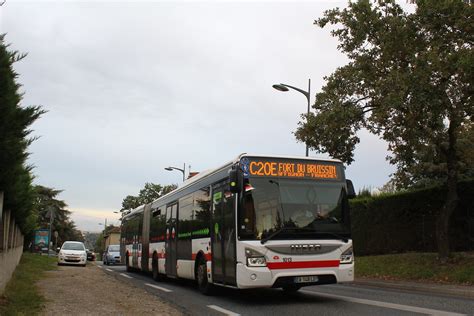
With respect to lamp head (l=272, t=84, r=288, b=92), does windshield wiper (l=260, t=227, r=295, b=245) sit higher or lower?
lower

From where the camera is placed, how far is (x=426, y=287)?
13586 mm

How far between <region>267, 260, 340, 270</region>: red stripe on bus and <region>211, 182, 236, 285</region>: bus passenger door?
0.85 meters

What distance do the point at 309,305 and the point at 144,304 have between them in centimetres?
335

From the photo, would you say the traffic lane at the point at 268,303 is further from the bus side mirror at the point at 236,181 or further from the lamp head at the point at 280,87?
the lamp head at the point at 280,87

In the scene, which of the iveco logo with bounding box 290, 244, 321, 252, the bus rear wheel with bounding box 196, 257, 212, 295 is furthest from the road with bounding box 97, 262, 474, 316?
the iveco logo with bounding box 290, 244, 321, 252

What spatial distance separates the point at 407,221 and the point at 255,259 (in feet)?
44.3

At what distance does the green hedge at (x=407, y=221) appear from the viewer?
1814 centimetres

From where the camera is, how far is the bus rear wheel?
38.8 ft

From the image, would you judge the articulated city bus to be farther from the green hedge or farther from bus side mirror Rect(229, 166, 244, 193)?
the green hedge

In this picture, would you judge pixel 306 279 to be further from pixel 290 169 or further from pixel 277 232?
pixel 290 169

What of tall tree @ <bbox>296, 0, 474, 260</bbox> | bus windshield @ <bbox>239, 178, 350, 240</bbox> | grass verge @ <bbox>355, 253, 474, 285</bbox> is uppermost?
tall tree @ <bbox>296, 0, 474, 260</bbox>

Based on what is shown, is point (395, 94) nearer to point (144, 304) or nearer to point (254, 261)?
point (254, 261)

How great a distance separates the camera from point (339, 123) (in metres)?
17.2

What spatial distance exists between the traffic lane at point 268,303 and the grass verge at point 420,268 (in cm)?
531
